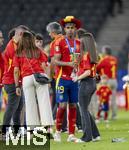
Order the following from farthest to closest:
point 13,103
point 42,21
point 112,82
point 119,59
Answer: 1. point 42,21
2. point 119,59
3. point 112,82
4. point 13,103

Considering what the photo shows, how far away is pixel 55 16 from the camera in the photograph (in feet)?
120

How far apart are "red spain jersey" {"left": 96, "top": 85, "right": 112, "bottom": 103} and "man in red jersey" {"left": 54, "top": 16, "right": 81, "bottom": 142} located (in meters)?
7.60

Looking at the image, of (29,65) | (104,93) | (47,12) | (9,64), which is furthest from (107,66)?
(47,12)

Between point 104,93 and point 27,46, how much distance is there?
857 cm

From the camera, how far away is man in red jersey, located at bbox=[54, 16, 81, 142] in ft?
46.7

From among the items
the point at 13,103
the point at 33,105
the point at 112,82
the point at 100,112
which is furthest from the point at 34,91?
the point at 112,82

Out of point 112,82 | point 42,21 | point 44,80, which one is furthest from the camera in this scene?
point 42,21

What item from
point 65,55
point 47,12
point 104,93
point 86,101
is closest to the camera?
point 86,101

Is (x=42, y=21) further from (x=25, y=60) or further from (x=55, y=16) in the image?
(x=25, y=60)

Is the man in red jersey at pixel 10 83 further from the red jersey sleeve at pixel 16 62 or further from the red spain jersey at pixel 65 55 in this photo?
the red spain jersey at pixel 65 55

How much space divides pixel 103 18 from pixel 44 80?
2356 centimetres

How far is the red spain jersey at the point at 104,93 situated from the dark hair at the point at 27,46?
330 inches

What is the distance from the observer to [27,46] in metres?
13.7

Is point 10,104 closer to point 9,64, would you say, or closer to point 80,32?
point 9,64
